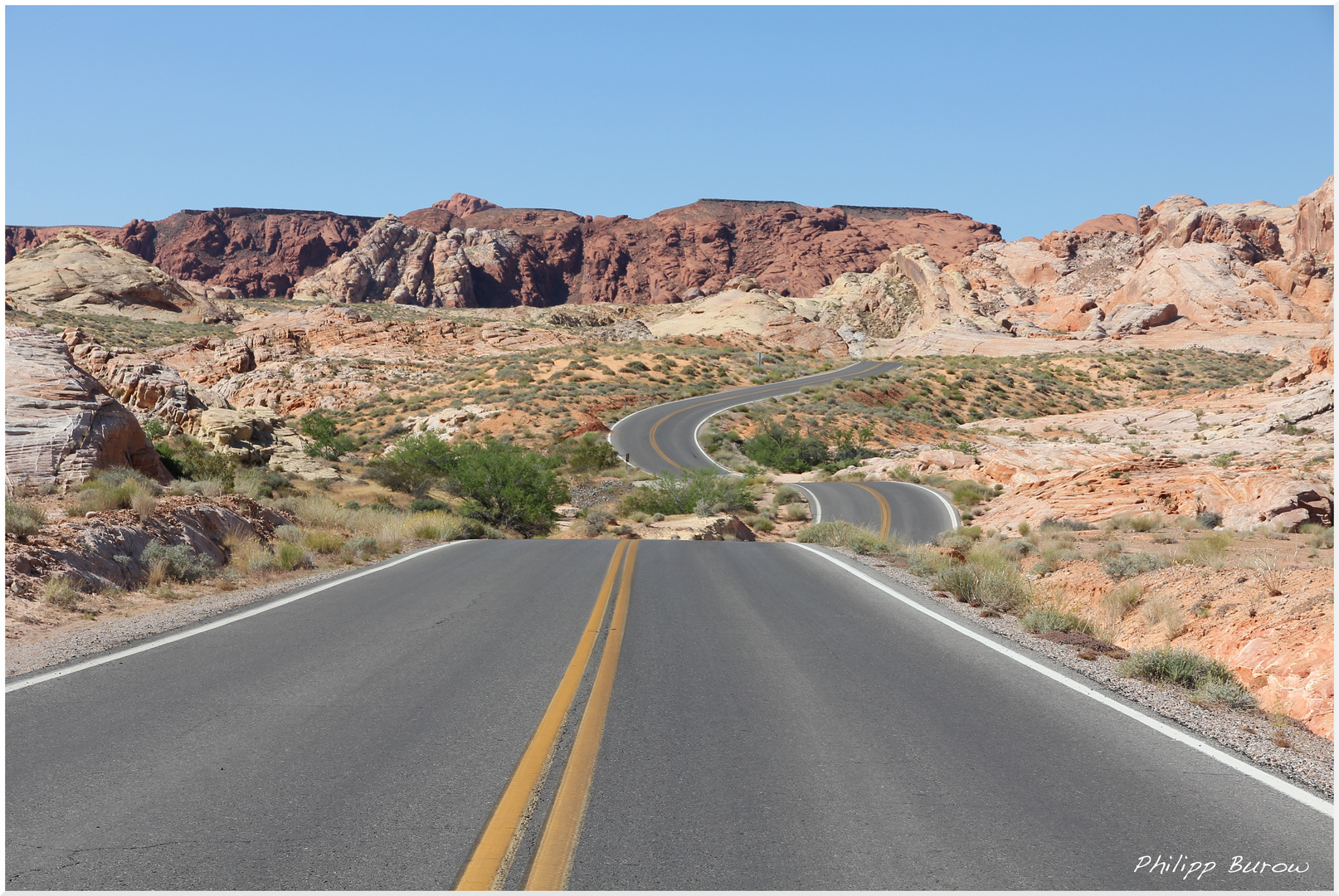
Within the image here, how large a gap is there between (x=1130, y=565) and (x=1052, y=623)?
390 centimetres

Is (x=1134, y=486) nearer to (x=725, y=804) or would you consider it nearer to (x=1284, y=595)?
(x=1284, y=595)

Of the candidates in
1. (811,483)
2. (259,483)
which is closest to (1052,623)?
(259,483)

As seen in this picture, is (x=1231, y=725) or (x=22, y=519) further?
(x=22, y=519)

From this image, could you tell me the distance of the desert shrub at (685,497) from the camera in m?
29.8

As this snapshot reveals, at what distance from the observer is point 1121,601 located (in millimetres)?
9945

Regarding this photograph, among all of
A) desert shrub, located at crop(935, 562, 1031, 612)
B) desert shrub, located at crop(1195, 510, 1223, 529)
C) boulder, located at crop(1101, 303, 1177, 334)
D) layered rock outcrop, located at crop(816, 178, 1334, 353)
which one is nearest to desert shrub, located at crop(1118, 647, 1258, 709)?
desert shrub, located at crop(935, 562, 1031, 612)

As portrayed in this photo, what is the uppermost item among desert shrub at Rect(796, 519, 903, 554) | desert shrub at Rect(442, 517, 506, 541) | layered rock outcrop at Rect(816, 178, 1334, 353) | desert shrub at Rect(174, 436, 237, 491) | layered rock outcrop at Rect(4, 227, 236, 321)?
layered rock outcrop at Rect(816, 178, 1334, 353)

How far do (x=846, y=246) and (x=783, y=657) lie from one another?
636ft

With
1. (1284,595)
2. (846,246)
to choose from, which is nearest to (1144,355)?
(1284,595)

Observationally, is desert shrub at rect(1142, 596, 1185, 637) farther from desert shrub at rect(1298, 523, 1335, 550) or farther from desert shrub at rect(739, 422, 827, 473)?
desert shrub at rect(739, 422, 827, 473)

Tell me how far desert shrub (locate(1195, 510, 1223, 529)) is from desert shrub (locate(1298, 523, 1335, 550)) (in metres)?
1.55

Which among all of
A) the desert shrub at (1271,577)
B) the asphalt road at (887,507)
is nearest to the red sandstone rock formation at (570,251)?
the asphalt road at (887,507)

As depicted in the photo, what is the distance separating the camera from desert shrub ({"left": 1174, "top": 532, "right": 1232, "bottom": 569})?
1183 cm

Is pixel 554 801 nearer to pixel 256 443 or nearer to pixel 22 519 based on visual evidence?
pixel 22 519
